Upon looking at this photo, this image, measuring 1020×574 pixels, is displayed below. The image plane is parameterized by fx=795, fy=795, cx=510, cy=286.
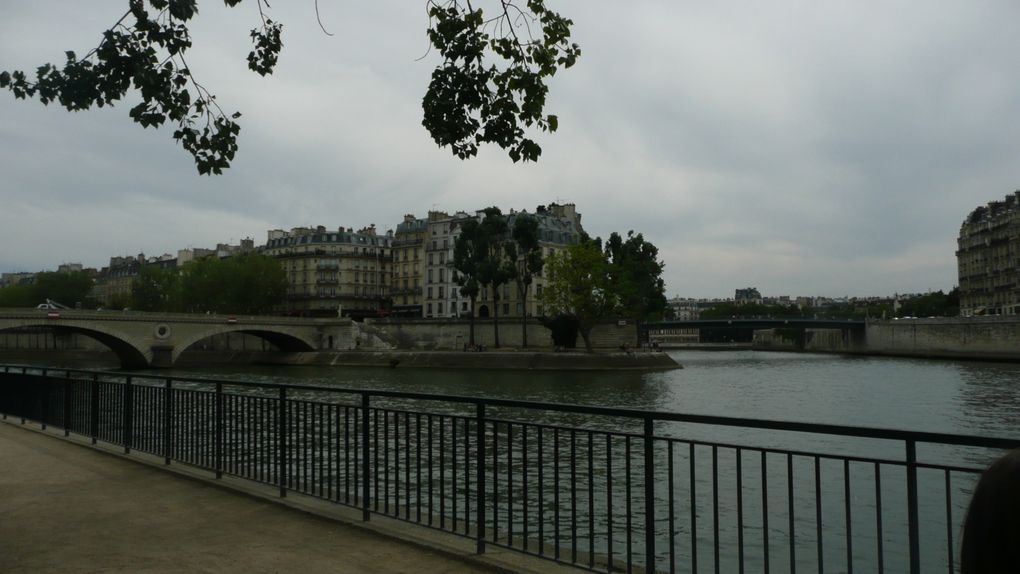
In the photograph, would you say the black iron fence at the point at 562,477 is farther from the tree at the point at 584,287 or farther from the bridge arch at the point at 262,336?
the bridge arch at the point at 262,336

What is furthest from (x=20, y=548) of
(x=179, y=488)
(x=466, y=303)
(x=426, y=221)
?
(x=426, y=221)

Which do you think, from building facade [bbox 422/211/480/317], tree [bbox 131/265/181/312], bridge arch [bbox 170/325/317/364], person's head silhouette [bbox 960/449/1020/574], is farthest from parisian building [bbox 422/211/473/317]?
person's head silhouette [bbox 960/449/1020/574]

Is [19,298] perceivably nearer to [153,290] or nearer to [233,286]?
[153,290]

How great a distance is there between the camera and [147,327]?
63.2 metres

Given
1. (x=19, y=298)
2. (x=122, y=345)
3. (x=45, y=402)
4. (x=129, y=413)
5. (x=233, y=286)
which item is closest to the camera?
(x=129, y=413)

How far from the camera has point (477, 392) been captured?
125 feet

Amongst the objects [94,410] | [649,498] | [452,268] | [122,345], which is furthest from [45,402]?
[452,268]

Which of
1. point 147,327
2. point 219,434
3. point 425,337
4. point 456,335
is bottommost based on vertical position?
point 425,337

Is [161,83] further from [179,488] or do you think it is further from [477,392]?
[477,392]

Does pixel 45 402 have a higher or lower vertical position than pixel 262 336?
higher

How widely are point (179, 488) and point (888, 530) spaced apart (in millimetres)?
9553

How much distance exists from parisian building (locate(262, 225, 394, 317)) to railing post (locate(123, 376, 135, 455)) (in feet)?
314

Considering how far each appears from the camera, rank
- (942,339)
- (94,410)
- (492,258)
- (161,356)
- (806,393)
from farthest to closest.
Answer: (942,339)
(492,258)
(161,356)
(806,393)
(94,410)

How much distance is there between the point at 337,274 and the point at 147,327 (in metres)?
47.4
